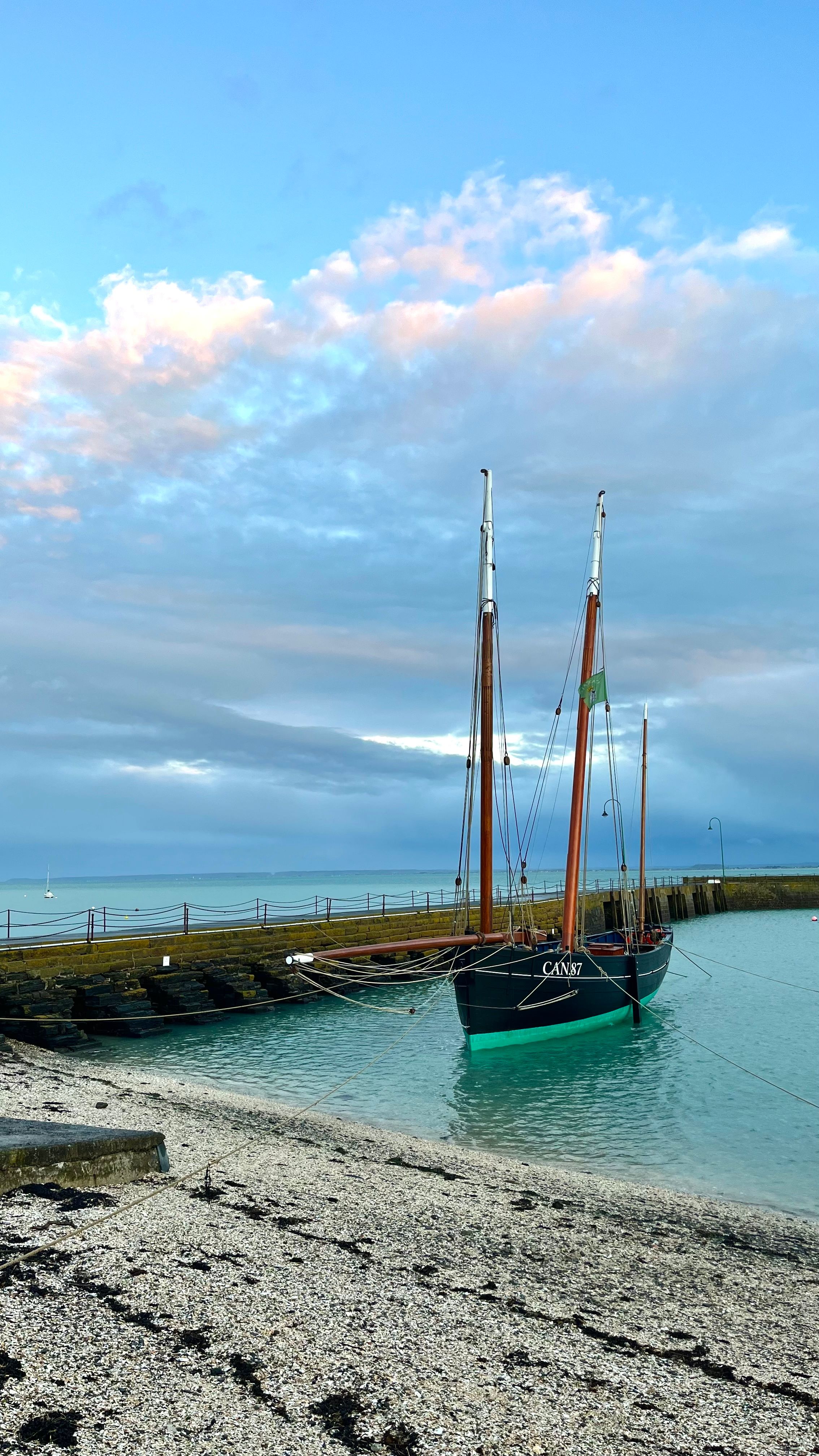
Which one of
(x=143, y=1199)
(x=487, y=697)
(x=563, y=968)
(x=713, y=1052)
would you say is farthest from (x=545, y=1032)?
(x=143, y=1199)

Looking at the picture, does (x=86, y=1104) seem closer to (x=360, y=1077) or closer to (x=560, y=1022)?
(x=360, y=1077)

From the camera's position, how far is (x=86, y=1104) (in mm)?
16797

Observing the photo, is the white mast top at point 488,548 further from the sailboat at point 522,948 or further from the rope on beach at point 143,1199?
the rope on beach at point 143,1199

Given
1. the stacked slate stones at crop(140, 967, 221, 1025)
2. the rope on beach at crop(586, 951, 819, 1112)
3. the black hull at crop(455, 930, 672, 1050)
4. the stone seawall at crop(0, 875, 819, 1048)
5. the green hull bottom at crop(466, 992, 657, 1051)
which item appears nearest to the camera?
the rope on beach at crop(586, 951, 819, 1112)

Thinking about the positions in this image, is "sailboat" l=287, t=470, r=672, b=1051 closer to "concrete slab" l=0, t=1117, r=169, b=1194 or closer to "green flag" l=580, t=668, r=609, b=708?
"green flag" l=580, t=668, r=609, b=708

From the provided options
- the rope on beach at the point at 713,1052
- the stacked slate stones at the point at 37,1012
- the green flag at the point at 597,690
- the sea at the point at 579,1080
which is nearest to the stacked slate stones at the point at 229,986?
the sea at the point at 579,1080

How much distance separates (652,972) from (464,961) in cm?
1203

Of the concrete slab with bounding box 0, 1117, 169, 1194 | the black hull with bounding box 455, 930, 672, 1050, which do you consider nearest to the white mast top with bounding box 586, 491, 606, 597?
the black hull with bounding box 455, 930, 672, 1050

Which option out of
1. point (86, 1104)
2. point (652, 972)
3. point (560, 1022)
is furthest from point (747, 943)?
point (86, 1104)

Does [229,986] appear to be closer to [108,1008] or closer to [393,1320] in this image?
[108,1008]

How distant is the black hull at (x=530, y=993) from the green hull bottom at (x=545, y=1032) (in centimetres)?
2

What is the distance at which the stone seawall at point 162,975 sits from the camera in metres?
27.1

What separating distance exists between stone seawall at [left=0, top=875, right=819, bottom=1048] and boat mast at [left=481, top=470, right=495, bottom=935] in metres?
3.51

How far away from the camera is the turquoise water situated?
56.1ft
